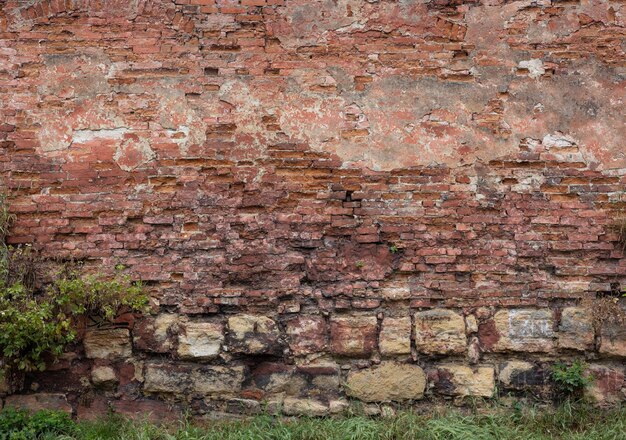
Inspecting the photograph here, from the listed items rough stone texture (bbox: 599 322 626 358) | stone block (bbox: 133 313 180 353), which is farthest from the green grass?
stone block (bbox: 133 313 180 353)

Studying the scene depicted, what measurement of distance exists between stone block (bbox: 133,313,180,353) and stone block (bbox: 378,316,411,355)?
1584 millimetres

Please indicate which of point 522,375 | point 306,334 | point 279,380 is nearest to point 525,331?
point 522,375

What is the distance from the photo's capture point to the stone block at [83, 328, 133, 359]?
5.00 metres

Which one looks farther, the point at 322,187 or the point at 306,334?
the point at 322,187

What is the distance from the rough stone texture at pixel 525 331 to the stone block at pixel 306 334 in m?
1.31

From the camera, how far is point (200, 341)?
4969 mm

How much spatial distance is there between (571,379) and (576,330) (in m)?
0.38

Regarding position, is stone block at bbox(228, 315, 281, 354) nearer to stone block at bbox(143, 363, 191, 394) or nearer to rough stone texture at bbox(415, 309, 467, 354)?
stone block at bbox(143, 363, 191, 394)

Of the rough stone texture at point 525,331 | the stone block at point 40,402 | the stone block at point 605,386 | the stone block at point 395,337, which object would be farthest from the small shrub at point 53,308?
the stone block at point 605,386

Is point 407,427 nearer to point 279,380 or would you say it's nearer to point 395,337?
point 395,337

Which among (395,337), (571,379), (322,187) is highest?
(322,187)

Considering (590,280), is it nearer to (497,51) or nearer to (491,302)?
(491,302)

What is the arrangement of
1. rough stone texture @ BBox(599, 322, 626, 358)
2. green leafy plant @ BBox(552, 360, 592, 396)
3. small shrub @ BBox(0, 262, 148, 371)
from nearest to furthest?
small shrub @ BBox(0, 262, 148, 371), green leafy plant @ BBox(552, 360, 592, 396), rough stone texture @ BBox(599, 322, 626, 358)

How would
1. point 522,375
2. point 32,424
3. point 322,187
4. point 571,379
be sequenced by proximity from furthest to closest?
point 322,187
point 522,375
point 571,379
point 32,424
